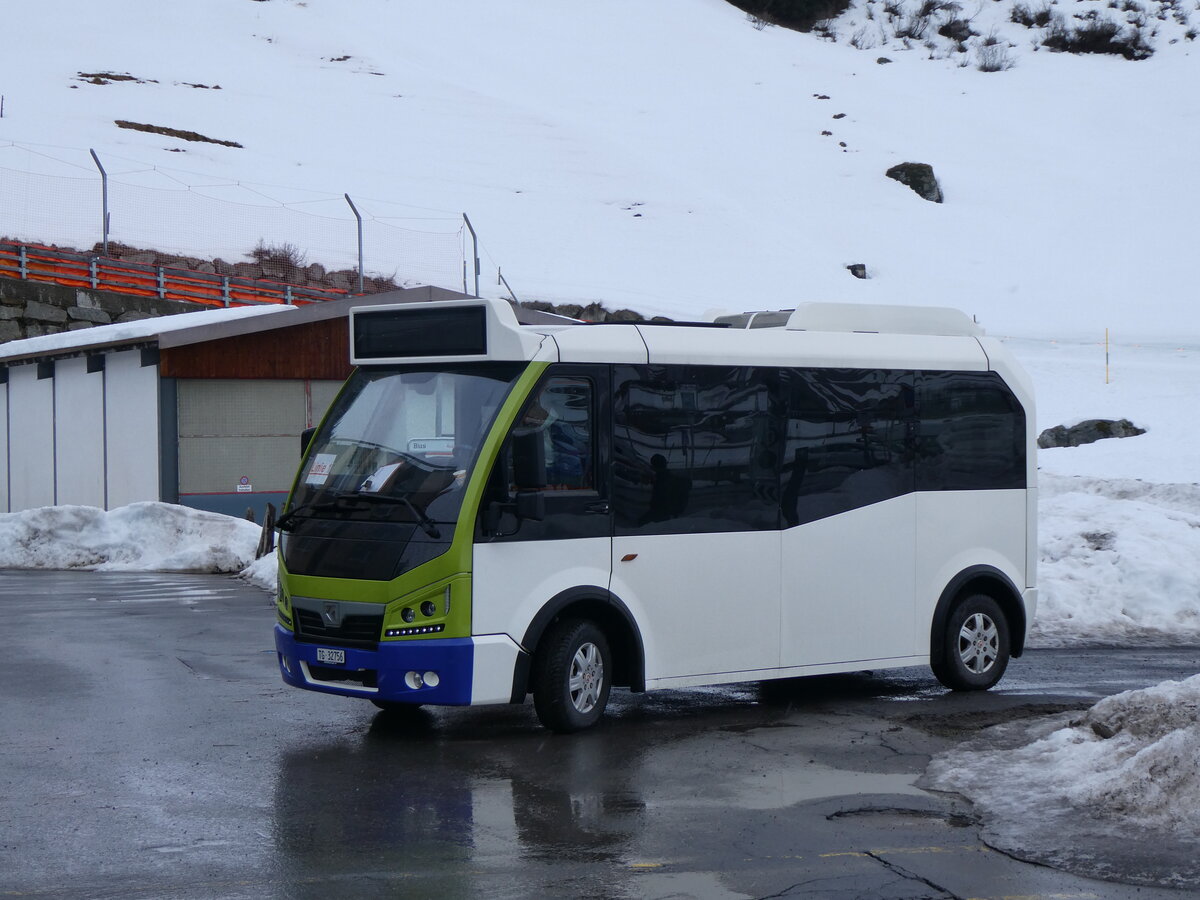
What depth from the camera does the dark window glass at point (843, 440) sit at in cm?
1047

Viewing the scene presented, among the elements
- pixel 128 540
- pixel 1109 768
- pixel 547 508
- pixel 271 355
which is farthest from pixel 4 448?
pixel 1109 768

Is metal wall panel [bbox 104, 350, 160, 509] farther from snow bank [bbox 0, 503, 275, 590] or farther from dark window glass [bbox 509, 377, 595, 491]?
dark window glass [bbox 509, 377, 595, 491]

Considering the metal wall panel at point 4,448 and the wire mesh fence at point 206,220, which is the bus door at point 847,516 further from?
the wire mesh fence at point 206,220

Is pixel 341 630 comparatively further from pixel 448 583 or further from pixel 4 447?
pixel 4 447

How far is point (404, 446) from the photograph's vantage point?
934 cm

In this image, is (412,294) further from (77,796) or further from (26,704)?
(77,796)

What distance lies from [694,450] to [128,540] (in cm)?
1437

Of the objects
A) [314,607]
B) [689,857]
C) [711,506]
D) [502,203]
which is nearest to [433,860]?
[689,857]

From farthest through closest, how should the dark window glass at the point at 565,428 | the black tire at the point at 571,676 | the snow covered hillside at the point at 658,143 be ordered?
the snow covered hillside at the point at 658,143 < the dark window glass at the point at 565,428 < the black tire at the point at 571,676

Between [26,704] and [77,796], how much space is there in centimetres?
295

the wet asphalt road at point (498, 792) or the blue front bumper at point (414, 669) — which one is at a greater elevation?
the blue front bumper at point (414, 669)

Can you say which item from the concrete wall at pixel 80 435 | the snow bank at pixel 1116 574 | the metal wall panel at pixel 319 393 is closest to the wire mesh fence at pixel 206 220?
the concrete wall at pixel 80 435

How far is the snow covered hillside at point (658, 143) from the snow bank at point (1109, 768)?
43.1 meters

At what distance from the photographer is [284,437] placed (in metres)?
27.6
